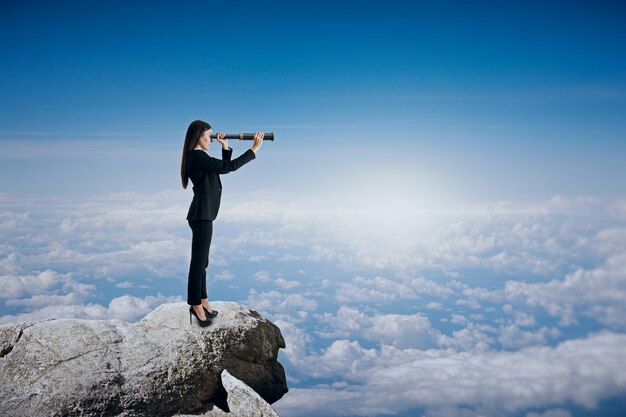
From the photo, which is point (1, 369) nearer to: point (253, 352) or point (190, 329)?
point (190, 329)

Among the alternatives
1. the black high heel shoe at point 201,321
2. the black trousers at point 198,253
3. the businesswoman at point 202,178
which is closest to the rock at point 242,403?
the black high heel shoe at point 201,321

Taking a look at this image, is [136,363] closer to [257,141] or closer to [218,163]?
[218,163]

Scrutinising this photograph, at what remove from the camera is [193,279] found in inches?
450

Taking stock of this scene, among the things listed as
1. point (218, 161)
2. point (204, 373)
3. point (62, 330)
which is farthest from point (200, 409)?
point (218, 161)

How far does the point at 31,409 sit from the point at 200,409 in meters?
3.23

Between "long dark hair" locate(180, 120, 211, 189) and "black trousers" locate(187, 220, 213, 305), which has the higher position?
"long dark hair" locate(180, 120, 211, 189)

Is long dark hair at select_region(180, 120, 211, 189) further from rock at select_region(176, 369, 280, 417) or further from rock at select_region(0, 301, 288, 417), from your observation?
rock at select_region(176, 369, 280, 417)

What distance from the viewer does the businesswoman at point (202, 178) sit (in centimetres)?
1091

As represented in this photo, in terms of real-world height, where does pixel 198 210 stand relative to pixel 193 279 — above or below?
above

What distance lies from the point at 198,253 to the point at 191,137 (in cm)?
247

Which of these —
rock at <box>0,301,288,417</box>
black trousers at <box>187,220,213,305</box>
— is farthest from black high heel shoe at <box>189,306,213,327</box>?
black trousers at <box>187,220,213,305</box>

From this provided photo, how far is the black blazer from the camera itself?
1088 cm

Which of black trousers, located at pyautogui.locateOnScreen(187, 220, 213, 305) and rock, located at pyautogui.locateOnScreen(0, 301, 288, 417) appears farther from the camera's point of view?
black trousers, located at pyautogui.locateOnScreen(187, 220, 213, 305)

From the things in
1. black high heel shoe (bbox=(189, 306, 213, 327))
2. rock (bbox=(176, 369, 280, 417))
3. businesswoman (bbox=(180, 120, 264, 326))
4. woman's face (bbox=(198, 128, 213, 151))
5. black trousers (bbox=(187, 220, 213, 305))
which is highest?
woman's face (bbox=(198, 128, 213, 151))
